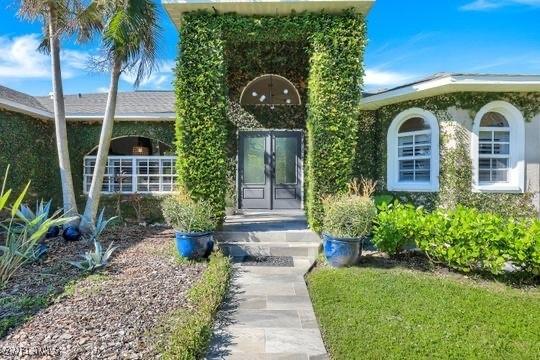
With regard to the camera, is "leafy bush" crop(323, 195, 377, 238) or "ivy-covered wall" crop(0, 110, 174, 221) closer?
"leafy bush" crop(323, 195, 377, 238)

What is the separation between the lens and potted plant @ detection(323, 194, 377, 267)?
20.7 ft

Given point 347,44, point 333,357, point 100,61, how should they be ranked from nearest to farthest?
point 333,357 < point 347,44 < point 100,61

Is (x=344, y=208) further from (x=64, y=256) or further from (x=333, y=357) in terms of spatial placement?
(x=64, y=256)

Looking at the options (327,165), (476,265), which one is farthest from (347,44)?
(476,265)

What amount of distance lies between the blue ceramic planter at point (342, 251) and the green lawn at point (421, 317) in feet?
1.02

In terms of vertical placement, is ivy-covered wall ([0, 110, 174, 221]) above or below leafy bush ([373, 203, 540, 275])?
above

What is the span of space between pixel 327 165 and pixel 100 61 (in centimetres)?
586

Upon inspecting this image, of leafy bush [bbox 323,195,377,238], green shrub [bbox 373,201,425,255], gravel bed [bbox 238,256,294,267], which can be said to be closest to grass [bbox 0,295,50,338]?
gravel bed [bbox 238,256,294,267]

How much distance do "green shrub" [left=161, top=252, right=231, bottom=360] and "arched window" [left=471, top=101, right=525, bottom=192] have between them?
6593mm

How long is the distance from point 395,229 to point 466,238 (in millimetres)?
1152

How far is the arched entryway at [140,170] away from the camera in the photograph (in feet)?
36.0

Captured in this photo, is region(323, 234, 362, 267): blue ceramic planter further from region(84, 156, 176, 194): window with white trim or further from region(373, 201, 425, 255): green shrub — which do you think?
region(84, 156, 176, 194): window with white trim

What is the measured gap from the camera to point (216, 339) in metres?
3.87

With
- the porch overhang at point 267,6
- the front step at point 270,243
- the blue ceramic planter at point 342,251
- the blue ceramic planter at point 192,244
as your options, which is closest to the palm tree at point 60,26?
the porch overhang at point 267,6
